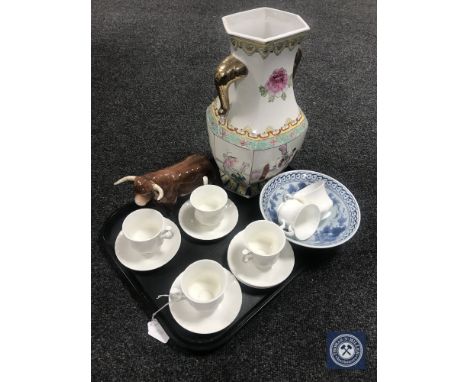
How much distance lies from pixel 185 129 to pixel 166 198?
0.49 metres

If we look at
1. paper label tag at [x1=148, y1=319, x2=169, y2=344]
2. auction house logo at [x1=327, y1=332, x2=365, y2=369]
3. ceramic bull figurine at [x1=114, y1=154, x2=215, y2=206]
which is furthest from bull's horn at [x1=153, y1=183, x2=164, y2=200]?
auction house logo at [x1=327, y1=332, x2=365, y2=369]

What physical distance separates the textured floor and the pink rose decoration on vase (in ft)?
1.22

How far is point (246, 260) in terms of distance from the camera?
28.9 inches

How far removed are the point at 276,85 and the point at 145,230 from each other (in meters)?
0.42

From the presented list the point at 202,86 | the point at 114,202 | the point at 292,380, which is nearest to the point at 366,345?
the point at 292,380

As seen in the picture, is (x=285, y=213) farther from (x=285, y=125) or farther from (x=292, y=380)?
(x=292, y=380)

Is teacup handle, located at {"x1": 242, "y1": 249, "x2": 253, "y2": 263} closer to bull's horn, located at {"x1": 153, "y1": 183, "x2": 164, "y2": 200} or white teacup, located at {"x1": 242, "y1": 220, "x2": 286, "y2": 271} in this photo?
white teacup, located at {"x1": 242, "y1": 220, "x2": 286, "y2": 271}

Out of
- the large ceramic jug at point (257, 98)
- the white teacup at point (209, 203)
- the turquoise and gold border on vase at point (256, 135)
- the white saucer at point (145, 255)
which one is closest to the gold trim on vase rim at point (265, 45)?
the large ceramic jug at point (257, 98)

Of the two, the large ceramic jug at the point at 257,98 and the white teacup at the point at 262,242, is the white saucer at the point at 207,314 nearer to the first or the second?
the white teacup at the point at 262,242

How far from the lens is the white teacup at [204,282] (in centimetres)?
66

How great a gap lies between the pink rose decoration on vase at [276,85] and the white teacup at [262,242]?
26 cm

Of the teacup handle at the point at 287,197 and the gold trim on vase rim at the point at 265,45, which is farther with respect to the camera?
the teacup handle at the point at 287,197

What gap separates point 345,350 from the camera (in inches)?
29.3

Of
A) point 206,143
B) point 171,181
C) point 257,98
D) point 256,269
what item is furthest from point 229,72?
point 206,143
